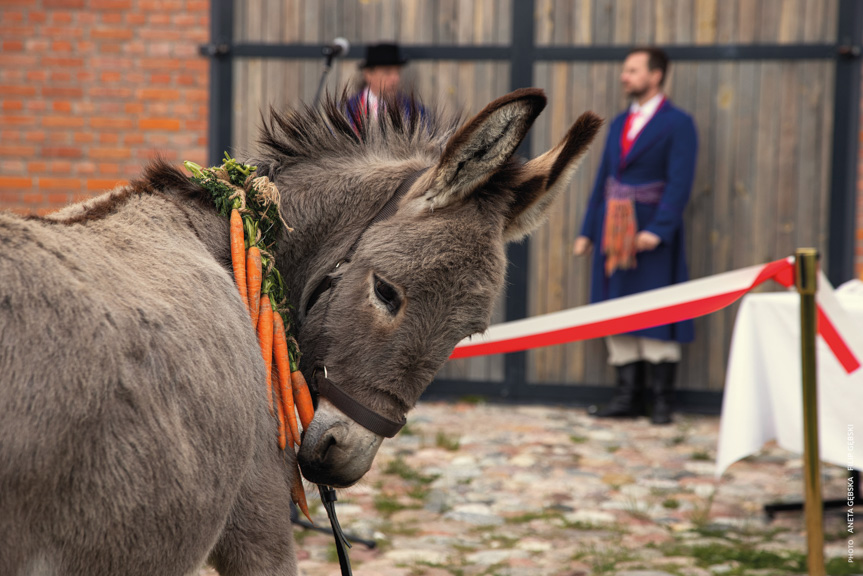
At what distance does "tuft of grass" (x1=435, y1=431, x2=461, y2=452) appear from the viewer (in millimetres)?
5852

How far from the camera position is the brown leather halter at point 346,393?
185cm

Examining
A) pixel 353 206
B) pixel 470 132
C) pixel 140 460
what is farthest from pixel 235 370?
pixel 470 132

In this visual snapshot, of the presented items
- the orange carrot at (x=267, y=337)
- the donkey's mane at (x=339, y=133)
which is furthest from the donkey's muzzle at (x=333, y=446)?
the donkey's mane at (x=339, y=133)

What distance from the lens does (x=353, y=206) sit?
1977 millimetres

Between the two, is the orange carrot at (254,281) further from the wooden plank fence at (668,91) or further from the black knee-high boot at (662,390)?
the black knee-high boot at (662,390)

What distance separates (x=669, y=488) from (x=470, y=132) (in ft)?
12.8

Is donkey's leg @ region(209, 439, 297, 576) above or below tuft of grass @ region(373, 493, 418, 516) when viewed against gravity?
above

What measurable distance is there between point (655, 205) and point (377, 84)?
466 centimetres

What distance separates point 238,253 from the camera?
182 centimetres

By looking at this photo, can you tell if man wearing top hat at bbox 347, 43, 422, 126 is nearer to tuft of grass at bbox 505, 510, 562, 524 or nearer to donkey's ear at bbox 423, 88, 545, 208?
donkey's ear at bbox 423, 88, 545, 208

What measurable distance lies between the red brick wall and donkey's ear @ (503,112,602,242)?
19.4 feet

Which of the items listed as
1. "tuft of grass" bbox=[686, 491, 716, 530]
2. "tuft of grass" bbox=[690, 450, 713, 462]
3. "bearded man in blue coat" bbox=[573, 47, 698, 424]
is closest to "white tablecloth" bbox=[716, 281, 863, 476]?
"tuft of grass" bbox=[686, 491, 716, 530]

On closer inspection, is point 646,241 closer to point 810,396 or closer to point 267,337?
point 810,396

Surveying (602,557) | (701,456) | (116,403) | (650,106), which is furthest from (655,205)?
(116,403)
